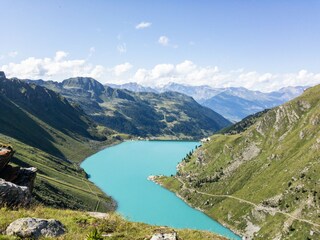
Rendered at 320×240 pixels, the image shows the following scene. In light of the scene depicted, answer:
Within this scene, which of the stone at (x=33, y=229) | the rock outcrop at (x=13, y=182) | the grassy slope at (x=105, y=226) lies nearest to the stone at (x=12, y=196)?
the rock outcrop at (x=13, y=182)

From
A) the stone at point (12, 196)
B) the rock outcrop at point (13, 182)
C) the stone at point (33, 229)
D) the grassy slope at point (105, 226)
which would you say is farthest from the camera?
the rock outcrop at point (13, 182)

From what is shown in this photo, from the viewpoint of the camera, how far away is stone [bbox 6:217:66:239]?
19841 millimetres

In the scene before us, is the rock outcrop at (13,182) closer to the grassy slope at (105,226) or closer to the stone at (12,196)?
the stone at (12,196)

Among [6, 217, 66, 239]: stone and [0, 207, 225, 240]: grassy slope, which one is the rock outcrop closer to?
[0, 207, 225, 240]: grassy slope

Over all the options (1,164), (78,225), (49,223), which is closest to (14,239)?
(49,223)

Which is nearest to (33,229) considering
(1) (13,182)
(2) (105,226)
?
(2) (105,226)

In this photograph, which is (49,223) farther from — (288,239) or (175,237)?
(288,239)

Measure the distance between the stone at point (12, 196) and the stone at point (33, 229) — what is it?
20.1 feet

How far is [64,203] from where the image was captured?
653 ft

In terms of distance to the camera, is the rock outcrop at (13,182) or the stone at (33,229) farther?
the rock outcrop at (13,182)

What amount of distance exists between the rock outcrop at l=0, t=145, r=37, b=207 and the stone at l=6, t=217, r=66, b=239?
14.8 feet

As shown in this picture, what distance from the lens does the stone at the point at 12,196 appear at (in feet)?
86.6

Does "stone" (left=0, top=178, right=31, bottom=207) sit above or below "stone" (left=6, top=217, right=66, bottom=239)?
below

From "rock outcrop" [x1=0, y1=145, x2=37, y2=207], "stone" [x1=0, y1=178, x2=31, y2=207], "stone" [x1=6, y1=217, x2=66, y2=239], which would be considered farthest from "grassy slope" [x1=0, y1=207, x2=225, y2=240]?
"rock outcrop" [x1=0, y1=145, x2=37, y2=207]
